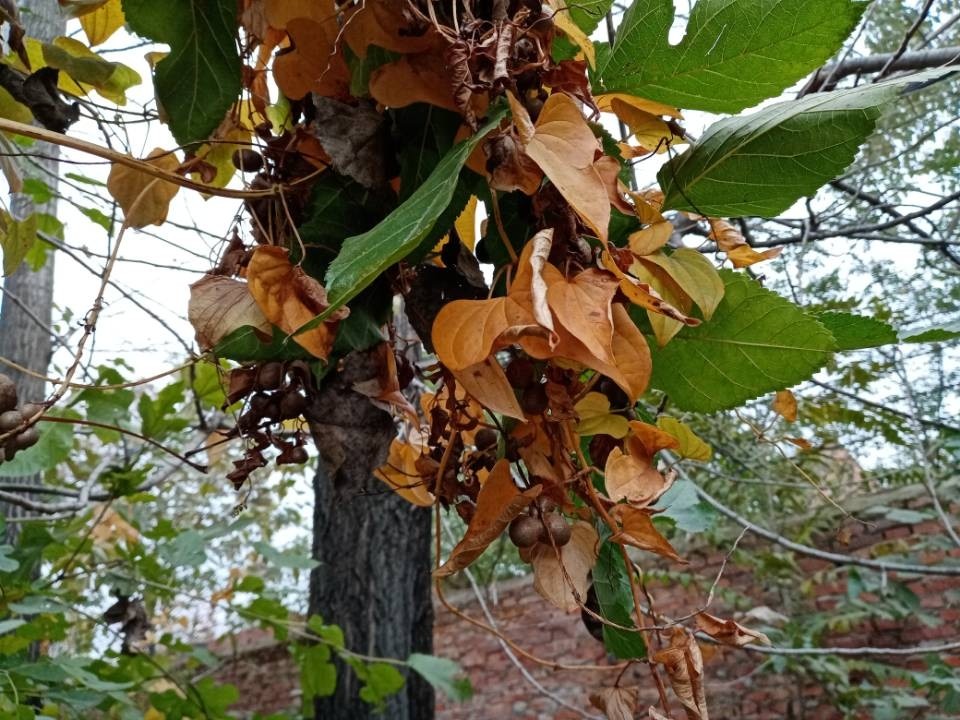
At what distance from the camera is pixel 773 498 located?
3137 millimetres

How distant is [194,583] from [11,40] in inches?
177

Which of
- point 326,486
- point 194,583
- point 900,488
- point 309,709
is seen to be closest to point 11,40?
point 309,709

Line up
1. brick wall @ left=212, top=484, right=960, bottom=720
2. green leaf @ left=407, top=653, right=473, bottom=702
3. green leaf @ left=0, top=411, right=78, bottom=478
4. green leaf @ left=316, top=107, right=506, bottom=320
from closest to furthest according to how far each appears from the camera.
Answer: green leaf @ left=316, top=107, right=506, bottom=320
green leaf @ left=0, top=411, right=78, bottom=478
green leaf @ left=407, top=653, right=473, bottom=702
brick wall @ left=212, top=484, right=960, bottom=720

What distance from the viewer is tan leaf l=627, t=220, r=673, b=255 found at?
1.10 ft

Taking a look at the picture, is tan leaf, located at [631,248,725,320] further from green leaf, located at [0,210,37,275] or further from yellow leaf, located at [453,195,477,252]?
green leaf, located at [0,210,37,275]

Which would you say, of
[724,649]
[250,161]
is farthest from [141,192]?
[724,649]

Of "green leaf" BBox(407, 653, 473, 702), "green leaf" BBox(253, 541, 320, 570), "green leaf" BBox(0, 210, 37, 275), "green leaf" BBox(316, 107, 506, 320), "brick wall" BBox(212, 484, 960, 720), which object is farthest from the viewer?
"brick wall" BBox(212, 484, 960, 720)

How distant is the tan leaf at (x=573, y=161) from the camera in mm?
275

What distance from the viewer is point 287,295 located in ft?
1.14

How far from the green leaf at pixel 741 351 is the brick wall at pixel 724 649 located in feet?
6.98

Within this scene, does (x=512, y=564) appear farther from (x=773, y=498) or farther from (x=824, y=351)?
(x=824, y=351)

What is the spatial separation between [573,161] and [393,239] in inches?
3.0

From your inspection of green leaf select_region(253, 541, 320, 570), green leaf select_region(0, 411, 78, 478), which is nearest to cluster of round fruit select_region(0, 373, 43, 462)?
green leaf select_region(0, 411, 78, 478)

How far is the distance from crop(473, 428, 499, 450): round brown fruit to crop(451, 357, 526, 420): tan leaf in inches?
4.5
